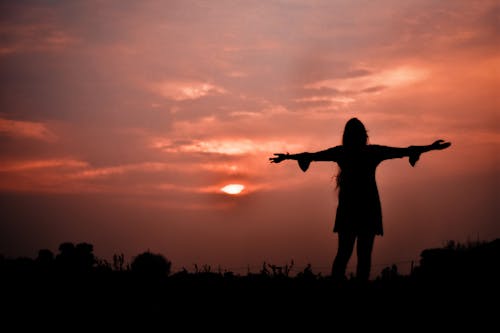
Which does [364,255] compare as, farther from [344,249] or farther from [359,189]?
[359,189]

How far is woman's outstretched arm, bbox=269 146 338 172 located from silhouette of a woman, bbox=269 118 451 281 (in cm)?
2

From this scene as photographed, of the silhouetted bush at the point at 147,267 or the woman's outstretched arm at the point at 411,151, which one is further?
the silhouetted bush at the point at 147,267

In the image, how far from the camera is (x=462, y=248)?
13.6 m

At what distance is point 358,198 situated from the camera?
30.8 feet

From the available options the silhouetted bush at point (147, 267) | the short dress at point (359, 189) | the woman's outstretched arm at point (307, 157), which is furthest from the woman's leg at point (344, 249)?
the silhouetted bush at point (147, 267)

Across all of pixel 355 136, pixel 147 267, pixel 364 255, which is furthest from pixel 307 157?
pixel 147 267

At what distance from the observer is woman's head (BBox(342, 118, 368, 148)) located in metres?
9.30

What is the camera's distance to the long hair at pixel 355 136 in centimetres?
930

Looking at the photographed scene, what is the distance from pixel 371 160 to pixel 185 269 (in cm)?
422

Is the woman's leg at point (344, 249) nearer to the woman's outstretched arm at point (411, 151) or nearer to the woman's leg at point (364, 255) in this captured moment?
the woman's leg at point (364, 255)

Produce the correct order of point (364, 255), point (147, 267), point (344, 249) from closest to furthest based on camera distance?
1. point (364, 255)
2. point (344, 249)
3. point (147, 267)

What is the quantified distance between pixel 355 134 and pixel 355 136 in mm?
30

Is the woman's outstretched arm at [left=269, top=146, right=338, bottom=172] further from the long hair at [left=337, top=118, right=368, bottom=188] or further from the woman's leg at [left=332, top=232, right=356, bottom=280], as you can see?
the woman's leg at [left=332, top=232, right=356, bottom=280]

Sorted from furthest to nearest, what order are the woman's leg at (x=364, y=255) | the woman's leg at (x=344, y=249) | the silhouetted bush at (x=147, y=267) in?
1. the silhouetted bush at (x=147, y=267)
2. the woman's leg at (x=344, y=249)
3. the woman's leg at (x=364, y=255)
